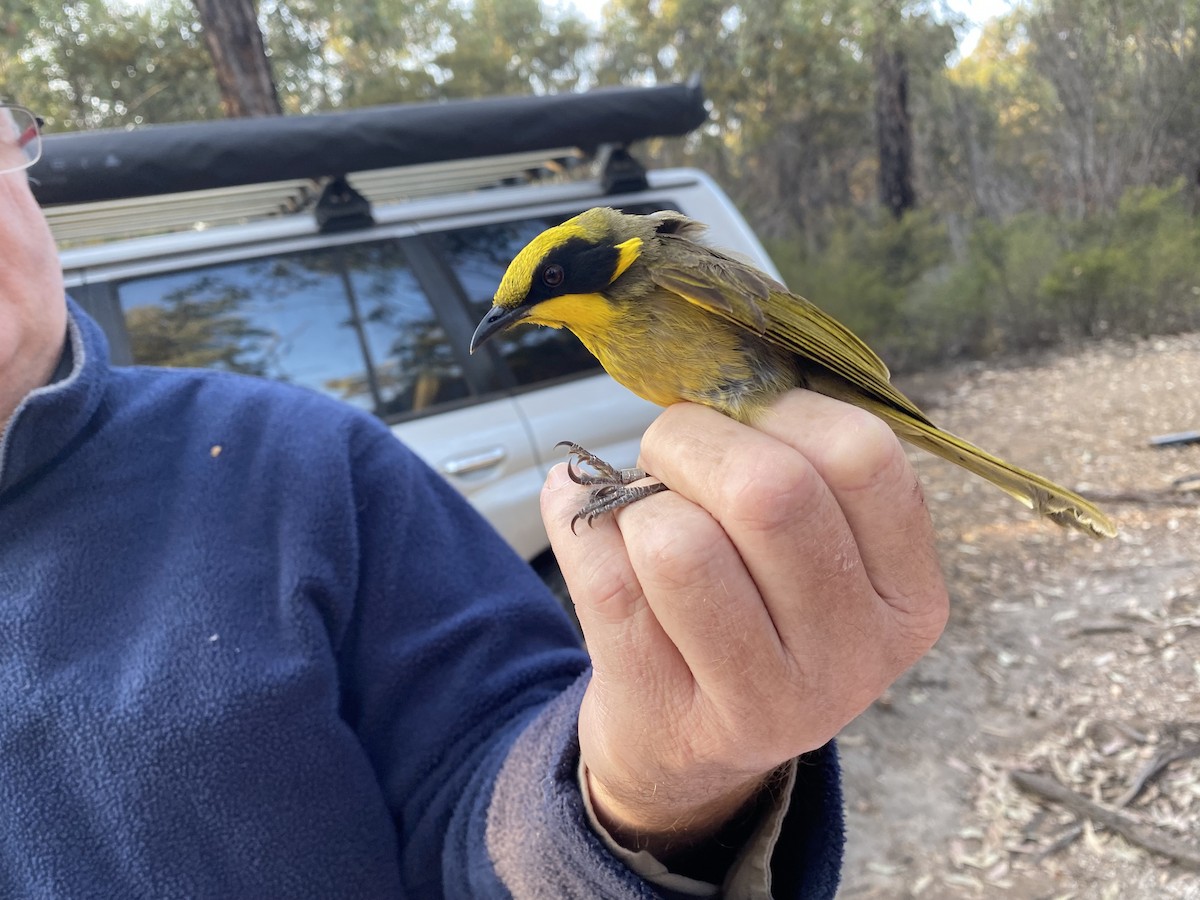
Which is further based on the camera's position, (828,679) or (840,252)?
(840,252)

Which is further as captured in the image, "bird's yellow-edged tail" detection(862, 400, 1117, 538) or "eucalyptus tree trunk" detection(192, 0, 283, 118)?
"eucalyptus tree trunk" detection(192, 0, 283, 118)

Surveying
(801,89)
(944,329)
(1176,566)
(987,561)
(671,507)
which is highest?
(671,507)

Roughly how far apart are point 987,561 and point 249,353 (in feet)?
15.6

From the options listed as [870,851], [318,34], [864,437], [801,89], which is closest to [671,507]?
[864,437]

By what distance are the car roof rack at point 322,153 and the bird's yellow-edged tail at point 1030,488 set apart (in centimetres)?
280

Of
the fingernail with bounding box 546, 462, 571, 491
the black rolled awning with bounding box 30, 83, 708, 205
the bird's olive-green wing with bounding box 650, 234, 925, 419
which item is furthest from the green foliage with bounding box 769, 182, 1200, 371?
the fingernail with bounding box 546, 462, 571, 491

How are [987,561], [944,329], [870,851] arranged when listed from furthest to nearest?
[944,329]
[987,561]
[870,851]

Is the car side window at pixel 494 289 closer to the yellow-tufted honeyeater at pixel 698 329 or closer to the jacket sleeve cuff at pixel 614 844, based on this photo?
the yellow-tufted honeyeater at pixel 698 329

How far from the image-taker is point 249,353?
3.48 meters

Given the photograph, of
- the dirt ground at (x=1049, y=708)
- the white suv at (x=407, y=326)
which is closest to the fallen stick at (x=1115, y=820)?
the dirt ground at (x=1049, y=708)

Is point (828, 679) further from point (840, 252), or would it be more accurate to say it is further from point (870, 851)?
point (840, 252)

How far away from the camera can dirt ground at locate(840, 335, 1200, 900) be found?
304 cm

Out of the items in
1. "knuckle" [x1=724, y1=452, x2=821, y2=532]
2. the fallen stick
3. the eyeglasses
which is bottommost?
the fallen stick

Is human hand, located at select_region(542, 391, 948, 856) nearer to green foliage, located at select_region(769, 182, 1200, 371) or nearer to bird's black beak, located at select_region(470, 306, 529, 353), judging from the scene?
bird's black beak, located at select_region(470, 306, 529, 353)
